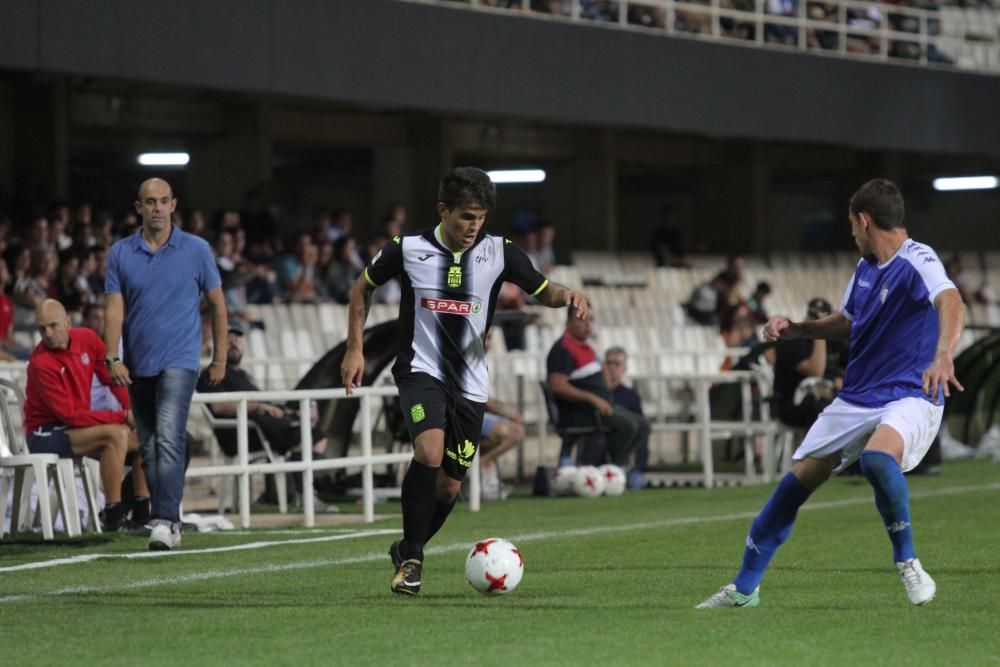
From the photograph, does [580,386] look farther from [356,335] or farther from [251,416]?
[356,335]

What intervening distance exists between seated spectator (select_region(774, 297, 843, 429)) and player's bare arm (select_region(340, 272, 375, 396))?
8462mm

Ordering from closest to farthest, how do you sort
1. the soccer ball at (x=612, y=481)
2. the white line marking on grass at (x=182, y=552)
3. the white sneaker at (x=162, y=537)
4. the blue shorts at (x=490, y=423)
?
the white line marking on grass at (x=182, y=552) < the white sneaker at (x=162, y=537) < the blue shorts at (x=490, y=423) < the soccer ball at (x=612, y=481)

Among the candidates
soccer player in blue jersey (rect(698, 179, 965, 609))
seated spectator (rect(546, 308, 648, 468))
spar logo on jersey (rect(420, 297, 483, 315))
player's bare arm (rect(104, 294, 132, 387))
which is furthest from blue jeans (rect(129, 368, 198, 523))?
seated spectator (rect(546, 308, 648, 468))

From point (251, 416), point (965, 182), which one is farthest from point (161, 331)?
point (965, 182)

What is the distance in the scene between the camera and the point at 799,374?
16406 mm

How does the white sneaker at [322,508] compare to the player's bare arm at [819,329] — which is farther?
the white sneaker at [322,508]

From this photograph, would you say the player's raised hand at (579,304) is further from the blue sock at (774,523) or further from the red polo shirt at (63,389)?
the red polo shirt at (63,389)

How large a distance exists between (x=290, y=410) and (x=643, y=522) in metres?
3.37

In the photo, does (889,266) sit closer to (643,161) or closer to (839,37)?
(839,37)

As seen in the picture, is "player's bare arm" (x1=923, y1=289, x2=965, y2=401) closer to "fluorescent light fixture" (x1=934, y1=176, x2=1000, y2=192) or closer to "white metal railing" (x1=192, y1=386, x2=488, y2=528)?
"white metal railing" (x1=192, y1=386, x2=488, y2=528)

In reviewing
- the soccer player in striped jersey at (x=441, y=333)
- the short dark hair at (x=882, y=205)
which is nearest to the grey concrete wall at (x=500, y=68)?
the soccer player in striped jersey at (x=441, y=333)

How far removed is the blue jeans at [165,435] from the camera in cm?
1041

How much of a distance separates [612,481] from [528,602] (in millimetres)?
8503

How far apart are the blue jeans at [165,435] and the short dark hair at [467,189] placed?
119 inches
